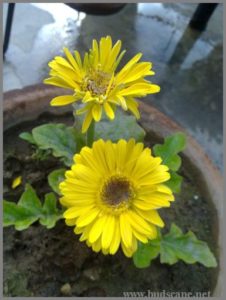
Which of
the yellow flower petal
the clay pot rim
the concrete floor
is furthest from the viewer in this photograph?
the concrete floor

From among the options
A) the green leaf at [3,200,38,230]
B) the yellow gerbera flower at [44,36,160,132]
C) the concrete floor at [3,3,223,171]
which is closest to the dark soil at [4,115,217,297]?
the green leaf at [3,200,38,230]

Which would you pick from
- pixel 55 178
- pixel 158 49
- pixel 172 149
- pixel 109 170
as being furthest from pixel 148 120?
pixel 158 49

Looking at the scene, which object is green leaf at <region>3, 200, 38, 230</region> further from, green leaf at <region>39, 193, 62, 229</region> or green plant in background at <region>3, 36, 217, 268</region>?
green plant in background at <region>3, 36, 217, 268</region>

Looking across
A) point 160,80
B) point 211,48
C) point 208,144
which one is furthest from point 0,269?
point 211,48

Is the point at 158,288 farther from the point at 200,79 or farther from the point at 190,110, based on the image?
the point at 200,79

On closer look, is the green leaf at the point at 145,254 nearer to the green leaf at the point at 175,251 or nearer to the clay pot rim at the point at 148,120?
the green leaf at the point at 175,251

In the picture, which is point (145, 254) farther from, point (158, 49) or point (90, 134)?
point (158, 49)

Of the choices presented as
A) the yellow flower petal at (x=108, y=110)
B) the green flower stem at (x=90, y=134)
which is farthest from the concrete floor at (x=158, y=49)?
the yellow flower petal at (x=108, y=110)
